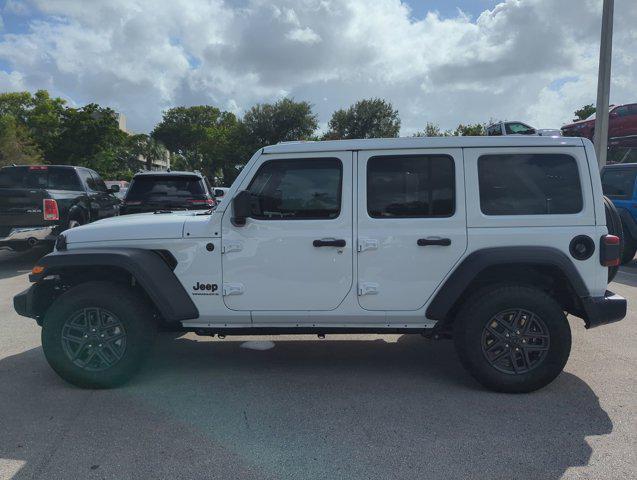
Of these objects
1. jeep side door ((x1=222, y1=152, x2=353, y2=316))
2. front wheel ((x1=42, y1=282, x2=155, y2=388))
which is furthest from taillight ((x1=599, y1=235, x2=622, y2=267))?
front wheel ((x1=42, y1=282, x2=155, y2=388))

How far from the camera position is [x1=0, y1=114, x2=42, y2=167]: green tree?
33844 millimetres

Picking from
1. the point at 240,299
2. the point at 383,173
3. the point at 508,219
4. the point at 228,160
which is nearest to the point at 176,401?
the point at 240,299

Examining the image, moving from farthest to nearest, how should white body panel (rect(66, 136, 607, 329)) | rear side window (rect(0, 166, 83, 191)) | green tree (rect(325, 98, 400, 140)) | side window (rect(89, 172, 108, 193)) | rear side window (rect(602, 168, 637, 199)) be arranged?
green tree (rect(325, 98, 400, 140)) → side window (rect(89, 172, 108, 193)) → rear side window (rect(0, 166, 83, 191)) → rear side window (rect(602, 168, 637, 199)) → white body panel (rect(66, 136, 607, 329))

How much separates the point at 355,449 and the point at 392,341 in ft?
7.67

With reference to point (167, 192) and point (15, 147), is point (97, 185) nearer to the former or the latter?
point (167, 192)

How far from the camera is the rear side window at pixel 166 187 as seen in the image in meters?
8.64

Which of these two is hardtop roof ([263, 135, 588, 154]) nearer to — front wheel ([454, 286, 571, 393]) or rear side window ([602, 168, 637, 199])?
front wheel ([454, 286, 571, 393])

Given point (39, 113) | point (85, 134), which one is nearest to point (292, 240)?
point (85, 134)

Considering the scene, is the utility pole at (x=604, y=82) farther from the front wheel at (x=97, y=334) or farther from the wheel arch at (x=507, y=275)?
the front wheel at (x=97, y=334)

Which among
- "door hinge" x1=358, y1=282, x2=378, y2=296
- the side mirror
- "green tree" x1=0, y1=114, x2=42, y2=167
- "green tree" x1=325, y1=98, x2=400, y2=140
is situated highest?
"green tree" x1=325, y1=98, x2=400, y2=140

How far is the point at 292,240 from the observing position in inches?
159

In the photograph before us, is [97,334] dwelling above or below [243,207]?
below

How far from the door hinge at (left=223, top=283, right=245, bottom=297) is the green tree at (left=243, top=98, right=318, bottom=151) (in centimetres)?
4334

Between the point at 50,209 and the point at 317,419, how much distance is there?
306 inches
